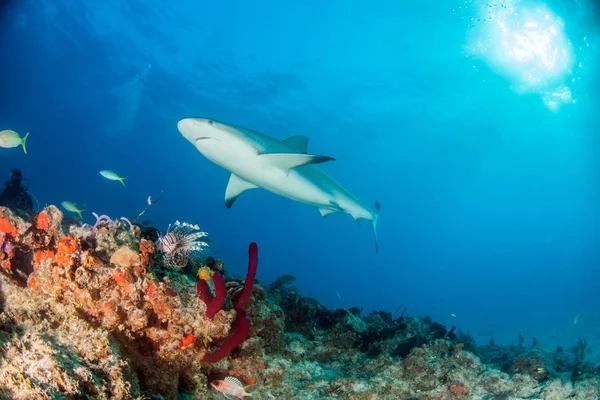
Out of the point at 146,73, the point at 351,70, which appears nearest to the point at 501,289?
the point at 351,70

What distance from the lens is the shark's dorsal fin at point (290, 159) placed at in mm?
6269

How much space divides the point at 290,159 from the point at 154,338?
4102 mm

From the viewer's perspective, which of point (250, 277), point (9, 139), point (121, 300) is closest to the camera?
point (121, 300)

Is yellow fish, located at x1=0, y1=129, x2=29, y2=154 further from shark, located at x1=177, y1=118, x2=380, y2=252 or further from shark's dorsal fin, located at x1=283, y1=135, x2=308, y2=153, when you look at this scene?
shark's dorsal fin, located at x1=283, y1=135, x2=308, y2=153

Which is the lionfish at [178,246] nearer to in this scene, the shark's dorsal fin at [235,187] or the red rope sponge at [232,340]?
the red rope sponge at [232,340]

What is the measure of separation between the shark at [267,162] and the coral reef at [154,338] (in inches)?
76.7

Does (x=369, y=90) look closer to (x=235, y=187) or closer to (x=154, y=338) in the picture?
(x=235, y=187)

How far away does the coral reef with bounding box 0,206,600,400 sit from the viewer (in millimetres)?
2314

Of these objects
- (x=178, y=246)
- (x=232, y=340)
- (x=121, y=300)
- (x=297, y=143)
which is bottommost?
(x=121, y=300)

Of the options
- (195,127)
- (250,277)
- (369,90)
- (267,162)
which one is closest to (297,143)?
(267,162)

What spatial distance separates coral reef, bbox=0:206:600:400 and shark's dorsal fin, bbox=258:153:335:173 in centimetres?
231

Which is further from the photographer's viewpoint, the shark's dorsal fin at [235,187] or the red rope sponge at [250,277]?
the shark's dorsal fin at [235,187]

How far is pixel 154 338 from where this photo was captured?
3285mm

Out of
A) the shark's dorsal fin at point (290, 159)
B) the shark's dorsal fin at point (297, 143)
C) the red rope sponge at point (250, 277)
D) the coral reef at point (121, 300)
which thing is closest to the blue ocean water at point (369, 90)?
the shark's dorsal fin at point (290, 159)
